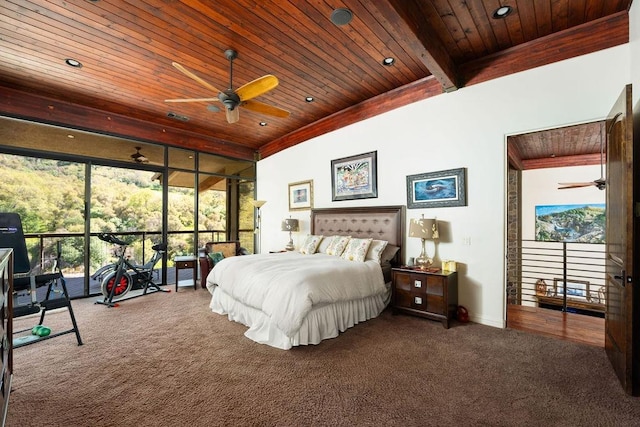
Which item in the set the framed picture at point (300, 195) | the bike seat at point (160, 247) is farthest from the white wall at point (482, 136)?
the bike seat at point (160, 247)

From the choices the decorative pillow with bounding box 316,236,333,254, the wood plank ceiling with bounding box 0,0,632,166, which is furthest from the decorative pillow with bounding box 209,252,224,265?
the wood plank ceiling with bounding box 0,0,632,166

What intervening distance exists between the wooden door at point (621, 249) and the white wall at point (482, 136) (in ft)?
2.10

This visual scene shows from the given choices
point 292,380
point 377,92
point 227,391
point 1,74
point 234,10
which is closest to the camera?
point 227,391

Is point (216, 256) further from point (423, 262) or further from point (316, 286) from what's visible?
point (423, 262)

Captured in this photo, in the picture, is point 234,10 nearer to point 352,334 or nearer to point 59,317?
point 352,334

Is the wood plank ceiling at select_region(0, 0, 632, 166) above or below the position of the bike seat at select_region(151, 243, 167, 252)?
above

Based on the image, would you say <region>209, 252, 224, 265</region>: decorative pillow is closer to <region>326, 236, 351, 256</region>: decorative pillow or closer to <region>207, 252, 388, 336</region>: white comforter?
<region>207, 252, 388, 336</region>: white comforter

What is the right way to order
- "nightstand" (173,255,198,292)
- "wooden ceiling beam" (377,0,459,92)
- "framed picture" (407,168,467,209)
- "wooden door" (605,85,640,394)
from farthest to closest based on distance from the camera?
"nightstand" (173,255,198,292) < "framed picture" (407,168,467,209) < "wooden ceiling beam" (377,0,459,92) < "wooden door" (605,85,640,394)

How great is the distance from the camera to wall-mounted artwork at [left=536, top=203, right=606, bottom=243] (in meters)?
6.71

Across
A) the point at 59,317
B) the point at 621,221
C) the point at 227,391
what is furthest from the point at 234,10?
the point at 59,317

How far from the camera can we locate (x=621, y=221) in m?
2.22

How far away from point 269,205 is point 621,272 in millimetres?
6050

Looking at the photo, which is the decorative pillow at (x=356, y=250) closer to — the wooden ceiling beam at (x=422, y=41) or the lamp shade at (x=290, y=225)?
the lamp shade at (x=290, y=225)

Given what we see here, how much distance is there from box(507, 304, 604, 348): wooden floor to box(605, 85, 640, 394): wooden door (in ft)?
1.78
